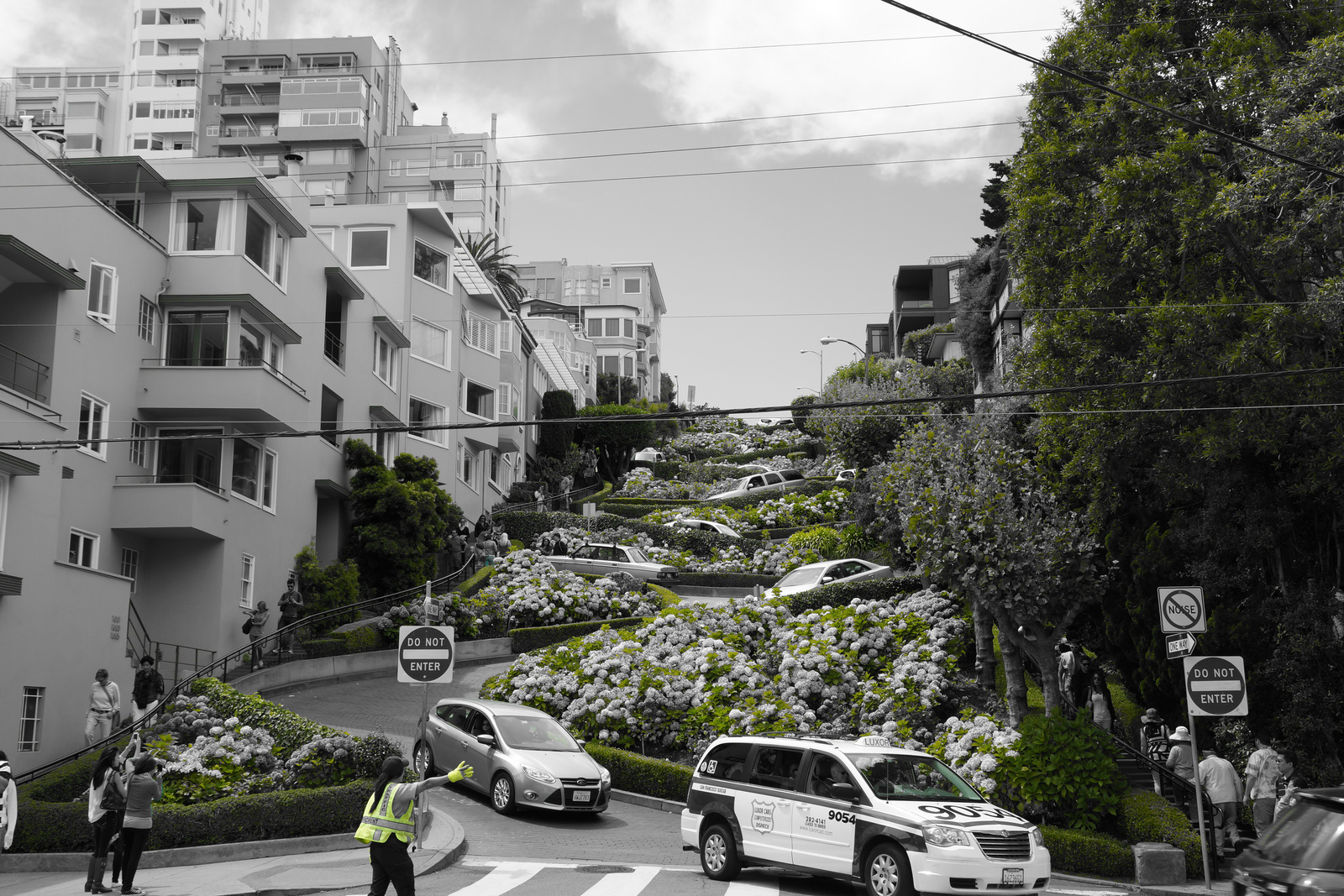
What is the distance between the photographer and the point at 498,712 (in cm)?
1928

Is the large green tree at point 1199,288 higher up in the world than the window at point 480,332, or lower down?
lower down

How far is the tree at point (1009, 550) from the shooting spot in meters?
19.8

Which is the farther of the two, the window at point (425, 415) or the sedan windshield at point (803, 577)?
the window at point (425, 415)

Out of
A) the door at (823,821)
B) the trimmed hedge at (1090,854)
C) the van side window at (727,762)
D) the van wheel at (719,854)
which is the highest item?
the van side window at (727,762)

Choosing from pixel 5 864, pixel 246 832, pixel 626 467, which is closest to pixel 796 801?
pixel 246 832

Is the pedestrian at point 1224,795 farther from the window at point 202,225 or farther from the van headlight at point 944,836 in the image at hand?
the window at point 202,225

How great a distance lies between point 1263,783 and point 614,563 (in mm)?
26693

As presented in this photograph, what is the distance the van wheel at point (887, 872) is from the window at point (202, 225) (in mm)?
23198

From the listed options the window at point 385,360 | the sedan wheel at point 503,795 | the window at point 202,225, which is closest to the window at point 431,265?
the window at point 385,360

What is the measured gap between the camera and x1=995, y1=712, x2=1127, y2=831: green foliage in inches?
626

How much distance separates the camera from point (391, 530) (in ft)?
113

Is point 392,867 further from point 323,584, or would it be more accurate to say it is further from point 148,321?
point 323,584

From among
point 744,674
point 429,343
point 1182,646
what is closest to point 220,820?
point 744,674

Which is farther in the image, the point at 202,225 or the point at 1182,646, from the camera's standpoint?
the point at 202,225
